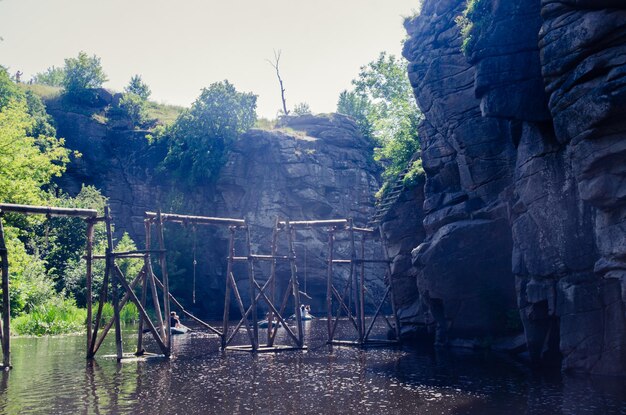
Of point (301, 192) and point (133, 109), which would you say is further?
point (133, 109)

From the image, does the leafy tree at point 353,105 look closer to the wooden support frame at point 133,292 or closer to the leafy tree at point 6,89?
the leafy tree at point 6,89

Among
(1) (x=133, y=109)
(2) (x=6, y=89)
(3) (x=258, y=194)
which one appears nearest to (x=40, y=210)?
(3) (x=258, y=194)

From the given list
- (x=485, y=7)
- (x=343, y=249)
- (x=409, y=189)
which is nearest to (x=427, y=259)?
(x=409, y=189)

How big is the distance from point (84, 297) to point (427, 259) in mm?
28621

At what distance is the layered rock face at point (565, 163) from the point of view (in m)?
17.7

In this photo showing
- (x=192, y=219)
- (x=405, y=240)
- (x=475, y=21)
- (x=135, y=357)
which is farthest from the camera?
(x=405, y=240)

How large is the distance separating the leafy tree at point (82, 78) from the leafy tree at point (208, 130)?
13.4 m

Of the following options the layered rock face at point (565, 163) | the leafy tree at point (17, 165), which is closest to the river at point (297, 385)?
the layered rock face at point (565, 163)

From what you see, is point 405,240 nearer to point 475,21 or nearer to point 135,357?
point 475,21

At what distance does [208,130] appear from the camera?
60062 millimetres

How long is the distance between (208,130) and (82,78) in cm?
2014

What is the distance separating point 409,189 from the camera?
3466 centimetres

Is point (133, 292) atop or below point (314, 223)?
below

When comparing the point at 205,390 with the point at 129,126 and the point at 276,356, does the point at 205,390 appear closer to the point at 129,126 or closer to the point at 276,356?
the point at 276,356
